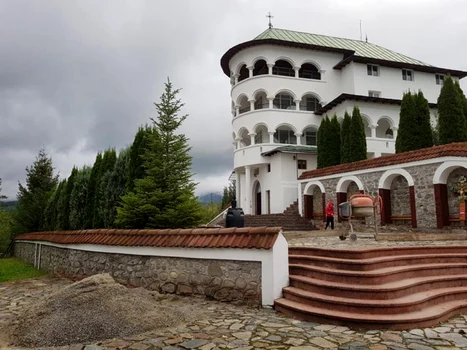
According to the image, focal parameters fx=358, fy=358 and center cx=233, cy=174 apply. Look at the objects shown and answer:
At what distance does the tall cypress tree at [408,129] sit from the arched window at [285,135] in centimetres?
1158

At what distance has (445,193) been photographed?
13.5 meters

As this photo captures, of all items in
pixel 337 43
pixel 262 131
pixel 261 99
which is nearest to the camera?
pixel 262 131

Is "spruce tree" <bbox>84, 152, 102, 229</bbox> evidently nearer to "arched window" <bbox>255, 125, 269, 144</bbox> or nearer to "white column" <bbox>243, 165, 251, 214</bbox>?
"white column" <bbox>243, 165, 251, 214</bbox>

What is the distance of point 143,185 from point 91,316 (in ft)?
15.9

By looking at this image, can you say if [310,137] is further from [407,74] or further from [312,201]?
[312,201]

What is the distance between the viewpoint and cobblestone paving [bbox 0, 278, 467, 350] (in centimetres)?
401

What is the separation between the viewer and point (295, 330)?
15.0 feet

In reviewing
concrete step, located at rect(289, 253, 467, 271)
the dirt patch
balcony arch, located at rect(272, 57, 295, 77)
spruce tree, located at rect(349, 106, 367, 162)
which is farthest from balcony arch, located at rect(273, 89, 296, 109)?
the dirt patch

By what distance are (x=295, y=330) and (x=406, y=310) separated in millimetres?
1614

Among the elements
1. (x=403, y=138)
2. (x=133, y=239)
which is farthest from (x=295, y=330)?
(x=403, y=138)

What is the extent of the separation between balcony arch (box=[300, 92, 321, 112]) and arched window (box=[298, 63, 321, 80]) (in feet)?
5.83

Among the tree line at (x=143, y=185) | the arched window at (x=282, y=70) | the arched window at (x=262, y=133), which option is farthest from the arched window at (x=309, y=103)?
the tree line at (x=143, y=185)

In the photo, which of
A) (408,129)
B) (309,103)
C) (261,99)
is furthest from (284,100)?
(408,129)

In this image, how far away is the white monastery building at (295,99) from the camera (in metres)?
26.9
